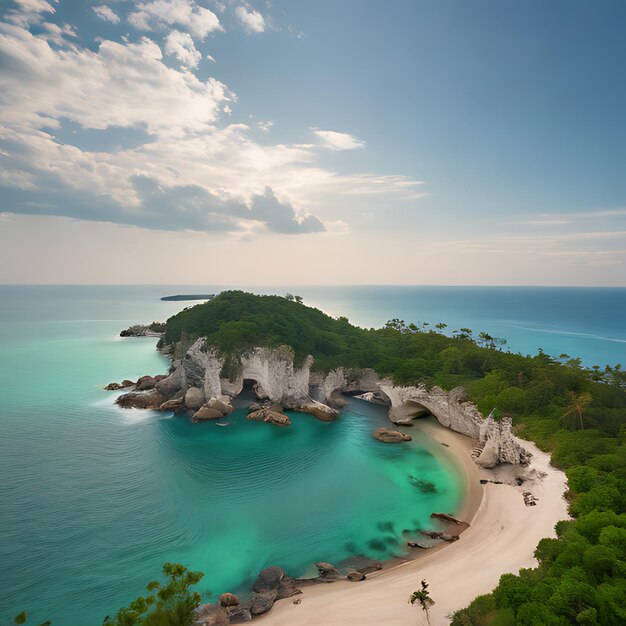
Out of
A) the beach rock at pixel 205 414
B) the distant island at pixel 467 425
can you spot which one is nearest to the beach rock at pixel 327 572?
the distant island at pixel 467 425

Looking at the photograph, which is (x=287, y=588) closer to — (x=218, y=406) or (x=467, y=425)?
(x=467, y=425)

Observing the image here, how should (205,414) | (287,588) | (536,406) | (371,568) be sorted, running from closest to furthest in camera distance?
(287,588)
(371,568)
(536,406)
(205,414)

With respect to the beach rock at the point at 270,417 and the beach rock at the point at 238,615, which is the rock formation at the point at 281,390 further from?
the beach rock at the point at 238,615

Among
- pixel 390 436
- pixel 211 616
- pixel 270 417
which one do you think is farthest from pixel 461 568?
pixel 270 417

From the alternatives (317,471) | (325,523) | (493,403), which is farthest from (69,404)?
(493,403)

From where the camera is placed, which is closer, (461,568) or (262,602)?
(262,602)

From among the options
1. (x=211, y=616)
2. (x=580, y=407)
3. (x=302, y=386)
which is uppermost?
(x=580, y=407)

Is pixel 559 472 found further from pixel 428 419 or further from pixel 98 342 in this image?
pixel 98 342
